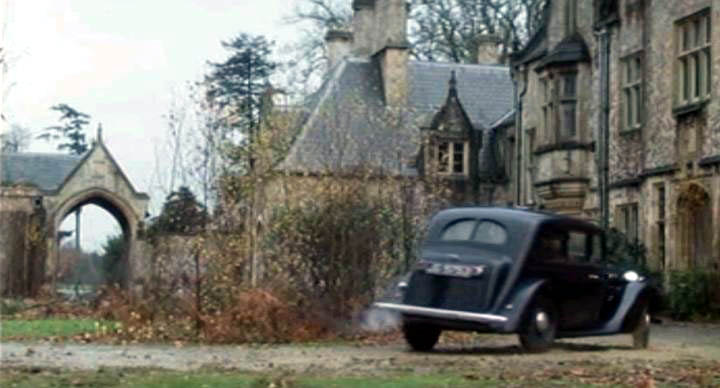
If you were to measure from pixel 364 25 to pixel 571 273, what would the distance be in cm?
3006

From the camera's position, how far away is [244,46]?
251ft

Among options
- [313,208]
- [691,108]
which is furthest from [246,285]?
[691,108]

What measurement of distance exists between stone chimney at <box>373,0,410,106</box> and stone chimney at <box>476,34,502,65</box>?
518 centimetres

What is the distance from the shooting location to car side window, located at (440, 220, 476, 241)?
19.1 meters

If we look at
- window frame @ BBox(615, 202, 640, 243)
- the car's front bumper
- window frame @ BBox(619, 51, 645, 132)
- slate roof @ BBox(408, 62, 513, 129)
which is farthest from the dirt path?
slate roof @ BBox(408, 62, 513, 129)

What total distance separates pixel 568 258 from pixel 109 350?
632 centimetres

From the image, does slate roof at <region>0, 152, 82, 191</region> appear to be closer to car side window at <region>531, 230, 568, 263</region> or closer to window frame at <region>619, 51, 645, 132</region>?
window frame at <region>619, 51, 645, 132</region>

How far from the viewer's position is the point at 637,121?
3084 centimetres

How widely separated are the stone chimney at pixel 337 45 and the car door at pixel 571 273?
3113 cm

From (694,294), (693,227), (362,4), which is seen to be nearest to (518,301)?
(694,294)

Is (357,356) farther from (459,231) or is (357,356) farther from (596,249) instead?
(596,249)

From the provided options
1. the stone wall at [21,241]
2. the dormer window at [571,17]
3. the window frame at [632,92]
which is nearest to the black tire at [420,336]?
the window frame at [632,92]

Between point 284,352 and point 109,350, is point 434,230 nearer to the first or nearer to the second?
point 284,352

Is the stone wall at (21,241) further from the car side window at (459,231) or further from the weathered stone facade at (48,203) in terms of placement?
the car side window at (459,231)
